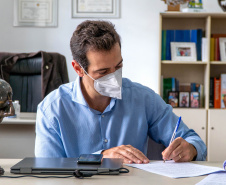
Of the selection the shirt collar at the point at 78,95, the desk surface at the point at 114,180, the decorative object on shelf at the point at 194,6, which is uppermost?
the decorative object on shelf at the point at 194,6

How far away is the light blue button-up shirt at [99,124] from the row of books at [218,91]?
2.28 meters

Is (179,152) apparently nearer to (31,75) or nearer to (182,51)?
(31,75)

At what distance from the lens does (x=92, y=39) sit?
5.34 feet

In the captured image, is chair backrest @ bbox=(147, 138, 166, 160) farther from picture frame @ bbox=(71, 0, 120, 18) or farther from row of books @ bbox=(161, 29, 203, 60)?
picture frame @ bbox=(71, 0, 120, 18)

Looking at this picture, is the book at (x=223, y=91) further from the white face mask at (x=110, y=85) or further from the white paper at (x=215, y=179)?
the white paper at (x=215, y=179)

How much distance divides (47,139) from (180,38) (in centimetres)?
269

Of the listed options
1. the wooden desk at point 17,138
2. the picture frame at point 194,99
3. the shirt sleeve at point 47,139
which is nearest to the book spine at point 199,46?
the picture frame at point 194,99

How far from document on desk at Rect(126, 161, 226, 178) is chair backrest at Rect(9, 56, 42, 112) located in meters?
2.45

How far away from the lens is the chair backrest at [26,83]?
3.64 m

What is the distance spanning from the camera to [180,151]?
54.9 inches

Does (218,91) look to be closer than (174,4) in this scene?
No

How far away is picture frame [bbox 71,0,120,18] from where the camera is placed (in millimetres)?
4219

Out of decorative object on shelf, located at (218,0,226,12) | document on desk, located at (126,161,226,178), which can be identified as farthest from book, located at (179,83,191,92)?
document on desk, located at (126,161,226,178)

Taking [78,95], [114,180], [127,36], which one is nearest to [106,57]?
[78,95]
